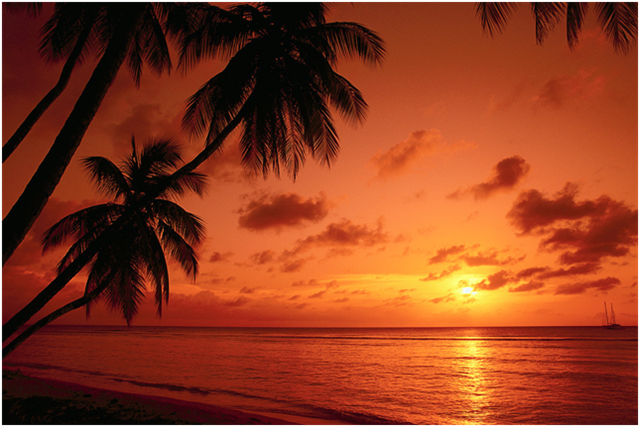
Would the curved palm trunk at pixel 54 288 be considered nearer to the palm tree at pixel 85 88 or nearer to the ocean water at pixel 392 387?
the palm tree at pixel 85 88

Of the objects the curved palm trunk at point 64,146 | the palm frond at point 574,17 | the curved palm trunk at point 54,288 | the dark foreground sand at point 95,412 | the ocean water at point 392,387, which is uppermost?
the palm frond at point 574,17

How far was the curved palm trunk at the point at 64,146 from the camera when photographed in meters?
3.41

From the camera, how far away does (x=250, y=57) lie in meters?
7.02

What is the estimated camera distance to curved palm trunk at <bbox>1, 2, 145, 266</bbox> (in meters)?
3.41

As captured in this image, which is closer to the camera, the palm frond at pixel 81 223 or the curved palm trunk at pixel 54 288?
the curved palm trunk at pixel 54 288

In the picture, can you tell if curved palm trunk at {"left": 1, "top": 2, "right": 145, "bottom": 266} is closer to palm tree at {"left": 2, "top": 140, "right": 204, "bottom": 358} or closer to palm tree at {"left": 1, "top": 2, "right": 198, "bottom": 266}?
palm tree at {"left": 1, "top": 2, "right": 198, "bottom": 266}

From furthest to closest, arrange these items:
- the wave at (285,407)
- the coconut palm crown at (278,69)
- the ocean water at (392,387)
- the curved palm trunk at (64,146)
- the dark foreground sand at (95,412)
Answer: the ocean water at (392,387)
the wave at (285,407)
the dark foreground sand at (95,412)
the coconut palm crown at (278,69)
the curved palm trunk at (64,146)

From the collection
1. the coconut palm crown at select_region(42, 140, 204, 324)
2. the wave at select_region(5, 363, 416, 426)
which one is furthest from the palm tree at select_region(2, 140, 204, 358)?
the wave at select_region(5, 363, 416, 426)

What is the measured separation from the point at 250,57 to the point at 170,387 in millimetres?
17786

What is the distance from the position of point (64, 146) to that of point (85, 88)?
72cm

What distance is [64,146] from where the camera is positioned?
377cm

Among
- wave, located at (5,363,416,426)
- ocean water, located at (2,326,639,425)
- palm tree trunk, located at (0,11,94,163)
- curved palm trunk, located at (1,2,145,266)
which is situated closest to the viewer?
curved palm trunk, located at (1,2,145,266)

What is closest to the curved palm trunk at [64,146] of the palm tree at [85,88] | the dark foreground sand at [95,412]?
the palm tree at [85,88]

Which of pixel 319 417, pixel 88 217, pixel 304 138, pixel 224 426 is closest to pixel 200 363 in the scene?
pixel 319 417
